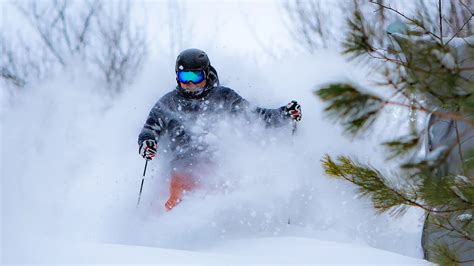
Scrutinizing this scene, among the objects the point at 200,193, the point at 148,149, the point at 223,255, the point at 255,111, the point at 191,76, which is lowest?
the point at 223,255

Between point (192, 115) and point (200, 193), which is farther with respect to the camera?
point (192, 115)

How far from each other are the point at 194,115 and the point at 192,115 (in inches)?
0.7

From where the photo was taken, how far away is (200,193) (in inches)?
216

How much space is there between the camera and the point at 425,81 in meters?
2.39

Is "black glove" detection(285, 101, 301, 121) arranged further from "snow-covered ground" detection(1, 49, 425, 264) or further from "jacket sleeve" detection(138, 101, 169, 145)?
"jacket sleeve" detection(138, 101, 169, 145)

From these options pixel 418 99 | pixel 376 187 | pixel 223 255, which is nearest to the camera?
pixel 418 99

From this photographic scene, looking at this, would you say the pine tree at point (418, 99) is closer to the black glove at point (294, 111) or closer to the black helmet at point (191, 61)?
the black glove at point (294, 111)

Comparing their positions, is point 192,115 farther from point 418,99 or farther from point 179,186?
point 418,99

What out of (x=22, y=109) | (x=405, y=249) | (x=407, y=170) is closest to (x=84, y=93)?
(x=22, y=109)

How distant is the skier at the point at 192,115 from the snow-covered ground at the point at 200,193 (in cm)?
14

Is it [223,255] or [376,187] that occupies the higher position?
[376,187]

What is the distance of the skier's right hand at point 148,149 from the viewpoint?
541 centimetres

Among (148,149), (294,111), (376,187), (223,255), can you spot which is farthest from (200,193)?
(376,187)

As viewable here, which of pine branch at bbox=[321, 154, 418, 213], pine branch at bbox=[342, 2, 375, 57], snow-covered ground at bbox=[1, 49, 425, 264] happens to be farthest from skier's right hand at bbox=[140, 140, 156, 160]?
pine branch at bbox=[342, 2, 375, 57]
